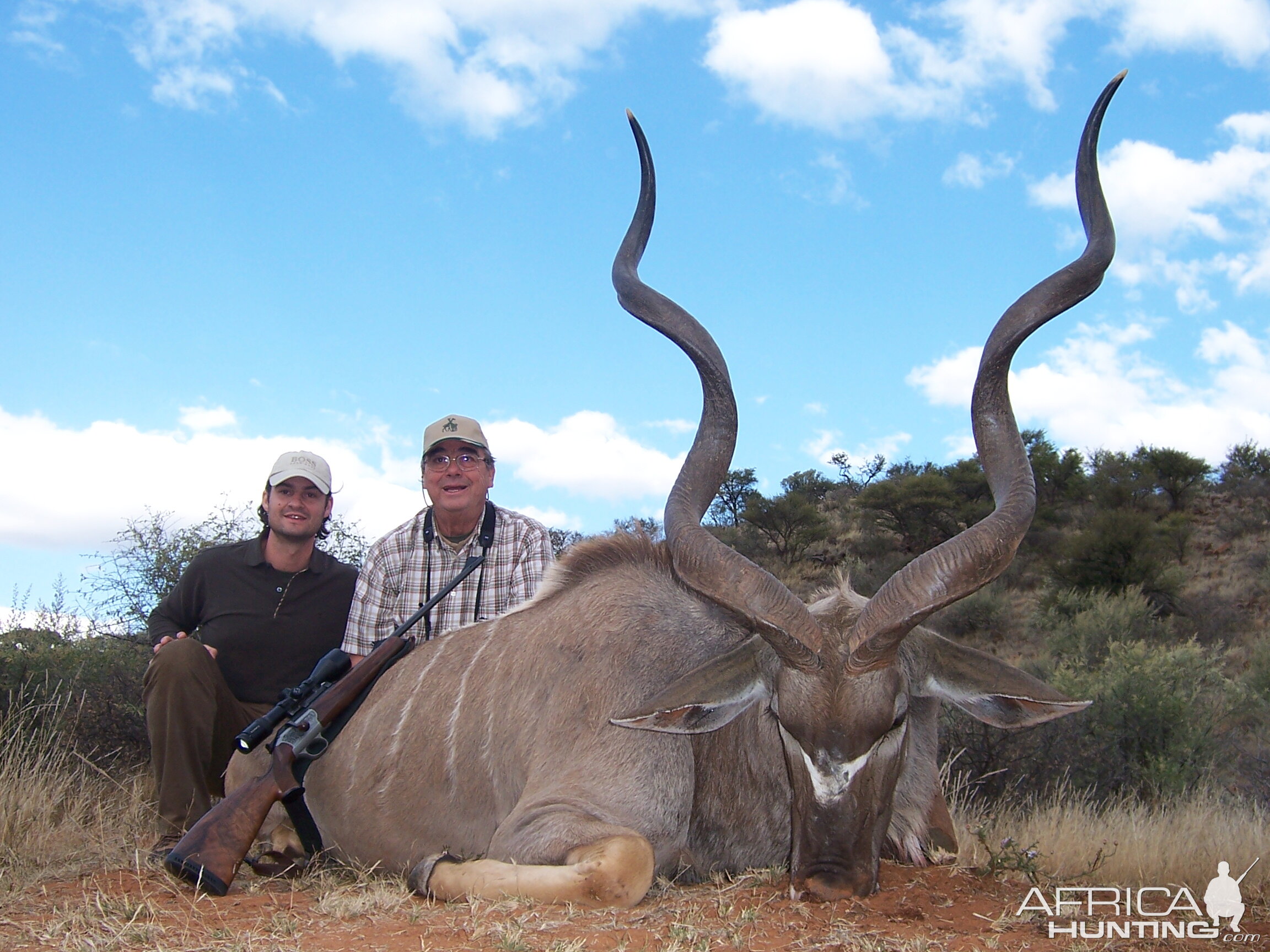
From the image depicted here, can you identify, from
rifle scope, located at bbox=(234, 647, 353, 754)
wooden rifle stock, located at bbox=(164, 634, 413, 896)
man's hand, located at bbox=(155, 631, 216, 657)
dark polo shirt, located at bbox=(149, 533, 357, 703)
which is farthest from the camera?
dark polo shirt, located at bbox=(149, 533, 357, 703)

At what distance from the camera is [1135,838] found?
5430 millimetres

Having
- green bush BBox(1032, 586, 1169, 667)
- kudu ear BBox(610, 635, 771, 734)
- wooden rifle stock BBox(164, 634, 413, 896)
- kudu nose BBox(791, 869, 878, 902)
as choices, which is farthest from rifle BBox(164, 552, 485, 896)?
green bush BBox(1032, 586, 1169, 667)

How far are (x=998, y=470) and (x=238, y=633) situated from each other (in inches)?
150

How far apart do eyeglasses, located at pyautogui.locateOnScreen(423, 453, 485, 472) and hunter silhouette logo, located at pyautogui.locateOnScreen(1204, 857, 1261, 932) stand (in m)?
3.75

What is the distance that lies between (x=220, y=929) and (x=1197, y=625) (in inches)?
626

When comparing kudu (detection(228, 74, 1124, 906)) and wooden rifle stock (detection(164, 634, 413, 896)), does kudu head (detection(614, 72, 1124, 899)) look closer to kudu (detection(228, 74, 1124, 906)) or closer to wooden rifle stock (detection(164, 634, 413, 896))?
kudu (detection(228, 74, 1124, 906))

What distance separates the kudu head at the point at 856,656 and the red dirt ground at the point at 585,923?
0.21 metres

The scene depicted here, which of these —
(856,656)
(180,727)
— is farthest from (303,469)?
(856,656)

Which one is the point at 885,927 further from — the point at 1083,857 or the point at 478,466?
the point at 478,466

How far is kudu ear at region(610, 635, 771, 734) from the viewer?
341 cm

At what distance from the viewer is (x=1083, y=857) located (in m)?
5.09

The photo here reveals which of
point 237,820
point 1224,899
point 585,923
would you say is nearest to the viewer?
point 585,923

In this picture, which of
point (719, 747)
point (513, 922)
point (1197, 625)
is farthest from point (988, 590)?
point (513, 922)

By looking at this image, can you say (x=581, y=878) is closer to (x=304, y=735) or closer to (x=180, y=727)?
(x=304, y=735)
